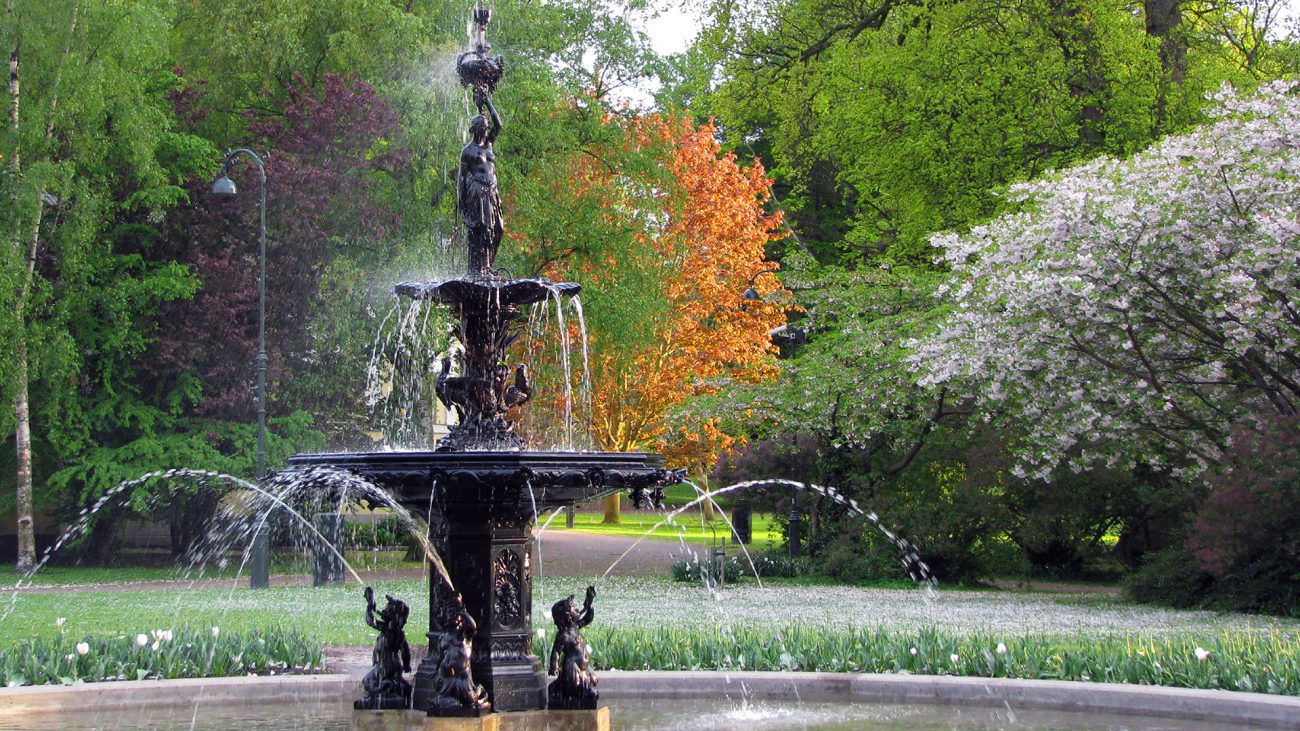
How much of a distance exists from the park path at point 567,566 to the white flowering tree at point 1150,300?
7.47 metres

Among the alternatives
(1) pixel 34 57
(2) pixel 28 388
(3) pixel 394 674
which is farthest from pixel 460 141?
(3) pixel 394 674

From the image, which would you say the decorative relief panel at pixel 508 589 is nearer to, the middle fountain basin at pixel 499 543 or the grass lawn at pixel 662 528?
the middle fountain basin at pixel 499 543

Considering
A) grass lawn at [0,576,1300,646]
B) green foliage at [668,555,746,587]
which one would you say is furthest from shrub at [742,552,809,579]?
grass lawn at [0,576,1300,646]

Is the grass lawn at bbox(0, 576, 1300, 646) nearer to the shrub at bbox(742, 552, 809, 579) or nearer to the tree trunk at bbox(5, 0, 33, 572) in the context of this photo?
the shrub at bbox(742, 552, 809, 579)

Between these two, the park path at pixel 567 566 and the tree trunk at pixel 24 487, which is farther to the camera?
the tree trunk at pixel 24 487

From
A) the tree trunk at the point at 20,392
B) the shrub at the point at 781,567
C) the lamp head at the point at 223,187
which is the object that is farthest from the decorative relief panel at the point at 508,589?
the tree trunk at the point at 20,392

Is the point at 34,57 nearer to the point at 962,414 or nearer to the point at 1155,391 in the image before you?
the point at 962,414

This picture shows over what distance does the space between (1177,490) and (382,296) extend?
16.2m

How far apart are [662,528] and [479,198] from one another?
43485mm

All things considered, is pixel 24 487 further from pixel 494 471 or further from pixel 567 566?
pixel 494 471

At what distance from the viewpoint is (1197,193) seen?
1809 cm

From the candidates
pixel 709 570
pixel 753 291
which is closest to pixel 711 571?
pixel 709 570

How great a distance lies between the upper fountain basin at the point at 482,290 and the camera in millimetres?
8750

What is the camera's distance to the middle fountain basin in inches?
325
